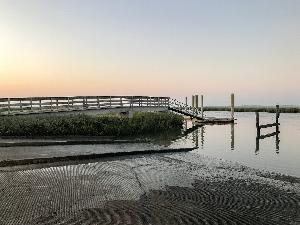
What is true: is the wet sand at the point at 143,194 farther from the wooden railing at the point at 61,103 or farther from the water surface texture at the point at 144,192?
the wooden railing at the point at 61,103

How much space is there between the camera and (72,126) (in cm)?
2816

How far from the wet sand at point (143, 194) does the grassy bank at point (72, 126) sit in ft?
37.9

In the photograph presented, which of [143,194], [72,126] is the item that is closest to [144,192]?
[143,194]

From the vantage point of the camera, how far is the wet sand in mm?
8766

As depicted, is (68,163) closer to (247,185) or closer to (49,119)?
(247,185)

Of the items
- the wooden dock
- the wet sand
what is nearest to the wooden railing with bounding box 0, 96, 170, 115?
the wooden dock

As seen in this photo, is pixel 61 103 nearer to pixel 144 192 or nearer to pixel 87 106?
pixel 87 106

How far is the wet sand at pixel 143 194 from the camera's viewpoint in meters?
8.77

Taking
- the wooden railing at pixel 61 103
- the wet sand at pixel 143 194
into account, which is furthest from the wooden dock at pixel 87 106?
the wet sand at pixel 143 194

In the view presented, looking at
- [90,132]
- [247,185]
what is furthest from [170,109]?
[247,185]

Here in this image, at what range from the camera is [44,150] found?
62.0ft

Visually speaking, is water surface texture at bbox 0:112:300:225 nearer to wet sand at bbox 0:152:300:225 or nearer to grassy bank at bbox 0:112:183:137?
wet sand at bbox 0:152:300:225

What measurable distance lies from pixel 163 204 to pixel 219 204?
149 centimetres

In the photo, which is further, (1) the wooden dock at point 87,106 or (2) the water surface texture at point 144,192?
(1) the wooden dock at point 87,106
